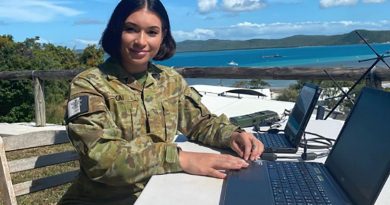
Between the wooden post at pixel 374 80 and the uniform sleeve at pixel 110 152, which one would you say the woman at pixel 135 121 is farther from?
the wooden post at pixel 374 80

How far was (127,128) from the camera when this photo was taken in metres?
1.77

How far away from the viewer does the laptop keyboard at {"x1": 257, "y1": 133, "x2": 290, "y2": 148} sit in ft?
6.60

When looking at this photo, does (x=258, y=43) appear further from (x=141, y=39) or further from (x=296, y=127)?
(x=141, y=39)

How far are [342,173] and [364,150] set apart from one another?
0.46 ft

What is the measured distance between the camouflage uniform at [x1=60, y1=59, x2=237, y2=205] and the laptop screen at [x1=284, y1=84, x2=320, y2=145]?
26 cm

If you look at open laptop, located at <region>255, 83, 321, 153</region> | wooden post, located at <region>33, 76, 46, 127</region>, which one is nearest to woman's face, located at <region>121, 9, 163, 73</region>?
open laptop, located at <region>255, 83, 321, 153</region>

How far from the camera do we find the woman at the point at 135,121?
154 cm

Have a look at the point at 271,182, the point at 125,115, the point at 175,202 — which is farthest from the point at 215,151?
the point at 175,202

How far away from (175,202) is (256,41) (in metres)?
159

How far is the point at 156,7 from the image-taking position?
1.86 metres

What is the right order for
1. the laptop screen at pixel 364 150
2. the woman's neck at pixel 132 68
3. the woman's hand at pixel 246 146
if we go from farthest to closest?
the woman's neck at pixel 132 68 < the woman's hand at pixel 246 146 < the laptop screen at pixel 364 150

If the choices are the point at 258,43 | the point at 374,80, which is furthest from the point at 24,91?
the point at 258,43

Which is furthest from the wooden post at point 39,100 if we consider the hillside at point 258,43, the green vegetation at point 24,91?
the hillside at point 258,43

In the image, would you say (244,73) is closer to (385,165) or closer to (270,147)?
(270,147)
